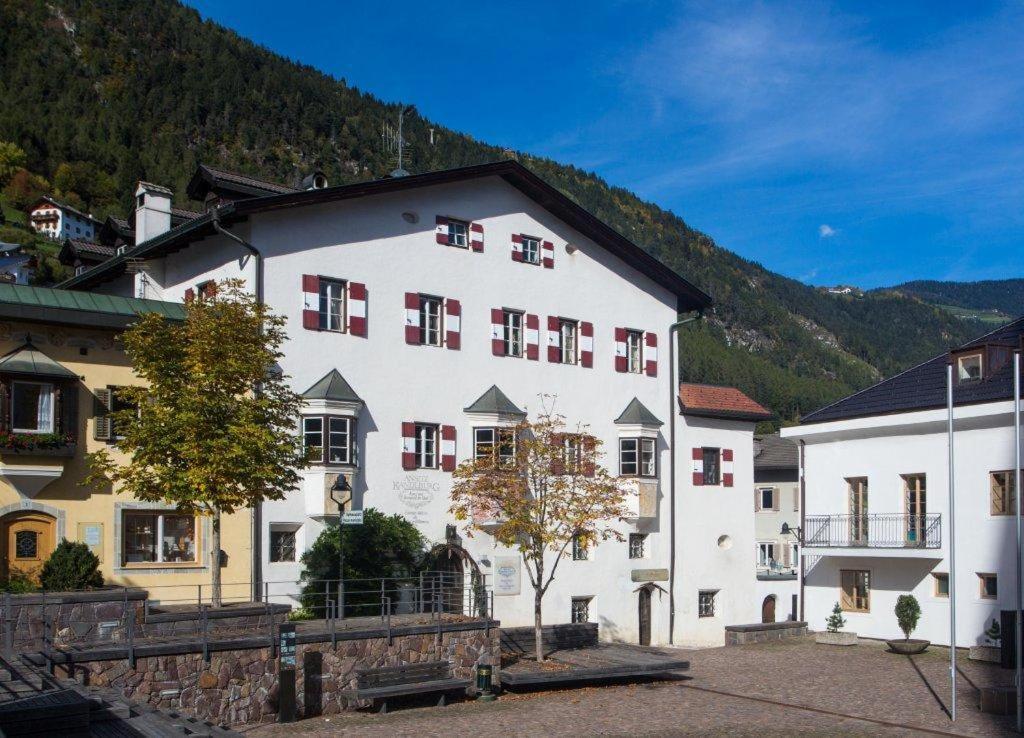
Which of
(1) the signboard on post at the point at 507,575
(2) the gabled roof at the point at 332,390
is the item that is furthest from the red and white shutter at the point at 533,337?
(2) the gabled roof at the point at 332,390

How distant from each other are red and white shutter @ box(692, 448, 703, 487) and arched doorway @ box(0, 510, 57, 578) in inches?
772

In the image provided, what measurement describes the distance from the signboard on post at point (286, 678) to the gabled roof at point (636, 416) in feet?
51.6

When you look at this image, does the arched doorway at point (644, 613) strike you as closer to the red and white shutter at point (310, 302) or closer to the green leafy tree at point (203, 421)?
A: the red and white shutter at point (310, 302)

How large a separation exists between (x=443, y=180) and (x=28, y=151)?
4402 inches

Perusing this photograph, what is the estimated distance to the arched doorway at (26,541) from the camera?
22.6 m

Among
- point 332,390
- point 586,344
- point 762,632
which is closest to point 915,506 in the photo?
point 762,632

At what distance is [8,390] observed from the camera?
2247cm

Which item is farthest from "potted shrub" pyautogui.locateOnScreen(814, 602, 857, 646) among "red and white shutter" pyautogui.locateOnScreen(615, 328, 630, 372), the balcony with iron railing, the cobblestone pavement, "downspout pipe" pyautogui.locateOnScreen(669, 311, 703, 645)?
"red and white shutter" pyautogui.locateOnScreen(615, 328, 630, 372)

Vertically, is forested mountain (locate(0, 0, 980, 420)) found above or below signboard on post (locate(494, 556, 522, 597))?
above

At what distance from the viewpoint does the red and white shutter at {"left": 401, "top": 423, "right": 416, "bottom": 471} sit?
93.5 feet

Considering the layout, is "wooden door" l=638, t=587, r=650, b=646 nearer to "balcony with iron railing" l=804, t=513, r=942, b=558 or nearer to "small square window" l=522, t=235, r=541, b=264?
"balcony with iron railing" l=804, t=513, r=942, b=558

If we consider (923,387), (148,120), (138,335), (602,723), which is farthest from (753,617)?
(148,120)

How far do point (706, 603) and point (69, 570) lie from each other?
2062 centimetres

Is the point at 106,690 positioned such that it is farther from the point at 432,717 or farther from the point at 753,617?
the point at 753,617
